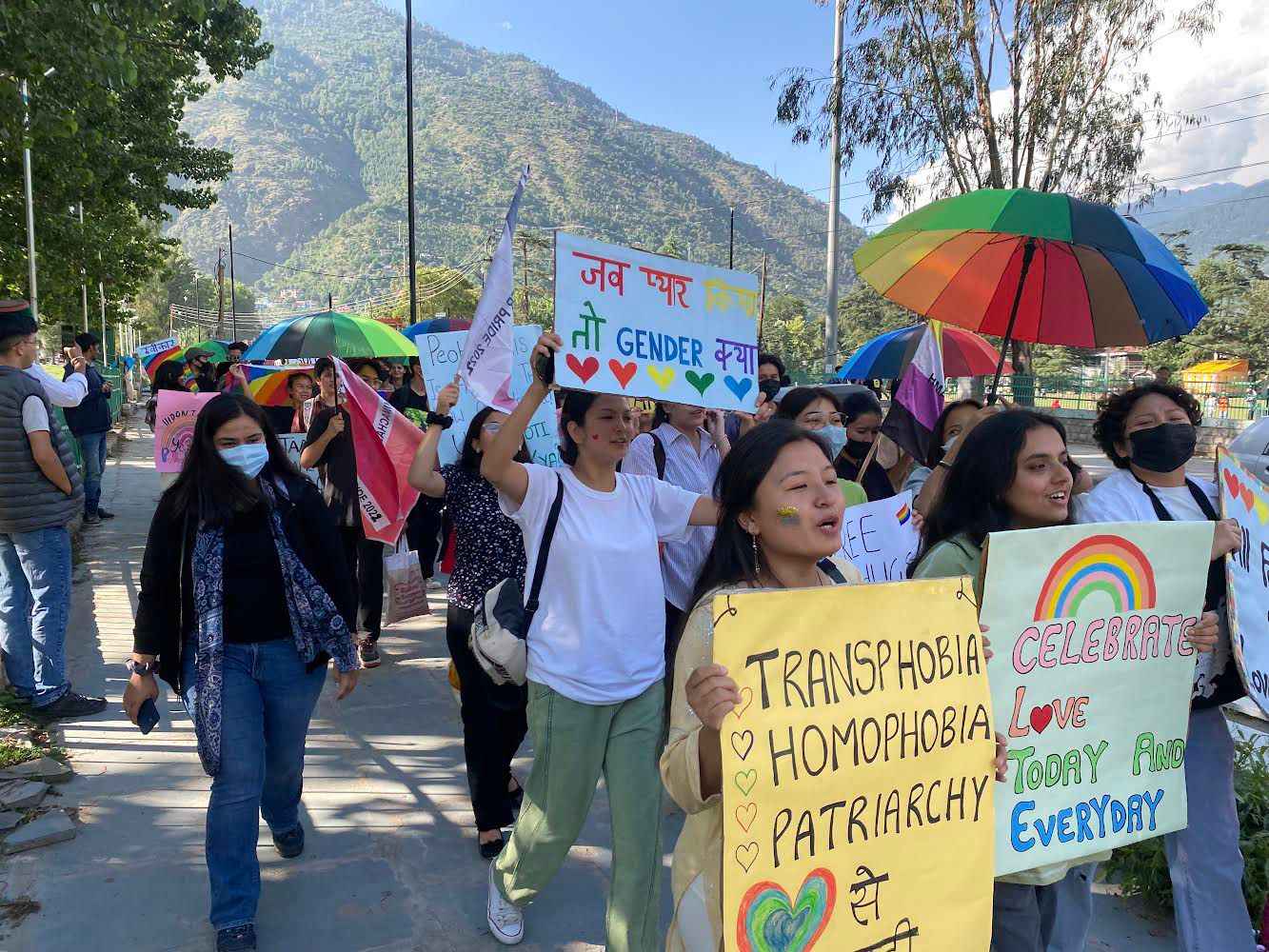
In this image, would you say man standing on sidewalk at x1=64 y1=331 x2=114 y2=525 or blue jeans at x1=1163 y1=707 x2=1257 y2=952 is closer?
blue jeans at x1=1163 y1=707 x2=1257 y2=952

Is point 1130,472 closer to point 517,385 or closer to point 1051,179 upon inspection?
point 517,385

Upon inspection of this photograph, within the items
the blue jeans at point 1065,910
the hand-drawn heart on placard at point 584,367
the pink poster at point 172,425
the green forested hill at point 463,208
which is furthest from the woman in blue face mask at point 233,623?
the green forested hill at point 463,208

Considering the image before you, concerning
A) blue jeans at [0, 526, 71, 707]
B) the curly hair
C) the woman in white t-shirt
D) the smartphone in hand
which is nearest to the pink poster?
blue jeans at [0, 526, 71, 707]

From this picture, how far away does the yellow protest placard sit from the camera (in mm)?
1554

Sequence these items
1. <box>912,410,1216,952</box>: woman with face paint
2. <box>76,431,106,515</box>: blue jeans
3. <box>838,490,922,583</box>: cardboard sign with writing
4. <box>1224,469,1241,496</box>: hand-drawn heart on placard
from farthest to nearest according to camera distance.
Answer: <box>76,431,106,515</box>: blue jeans < <box>838,490,922,583</box>: cardboard sign with writing < <box>1224,469,1241,496</box>: hand-drawn heart on placard < <box>912,410,1216,952</box>: woman with face paint

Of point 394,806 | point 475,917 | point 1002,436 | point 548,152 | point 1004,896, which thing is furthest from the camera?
point 548,152

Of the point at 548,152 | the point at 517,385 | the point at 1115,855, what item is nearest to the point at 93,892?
the point at 517,385

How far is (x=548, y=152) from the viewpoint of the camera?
18188cm

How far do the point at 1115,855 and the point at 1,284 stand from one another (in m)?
15.8

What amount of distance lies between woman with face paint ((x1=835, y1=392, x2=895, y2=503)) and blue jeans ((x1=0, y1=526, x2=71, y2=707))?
13.5ft

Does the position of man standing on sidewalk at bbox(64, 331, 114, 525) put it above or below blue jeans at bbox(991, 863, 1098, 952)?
above

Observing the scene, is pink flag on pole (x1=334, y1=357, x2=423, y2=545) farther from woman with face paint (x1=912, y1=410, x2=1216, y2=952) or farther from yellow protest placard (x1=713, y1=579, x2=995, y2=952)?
yellow protest placard (x1=713, y1=579, x2=995, y2=952)

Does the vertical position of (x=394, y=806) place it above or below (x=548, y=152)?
below

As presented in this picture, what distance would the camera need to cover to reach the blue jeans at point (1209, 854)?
2.61 meters
